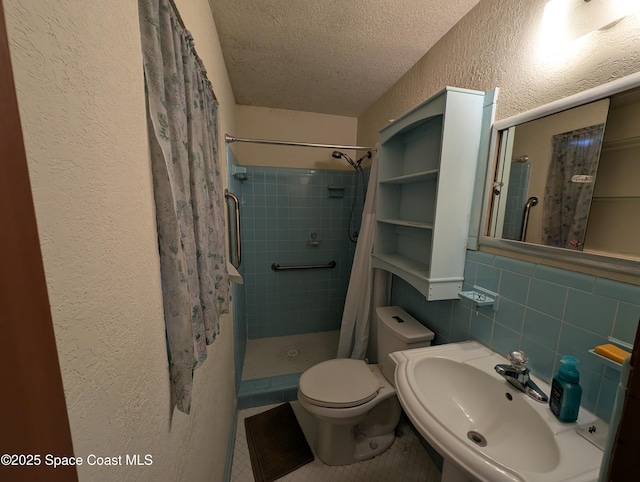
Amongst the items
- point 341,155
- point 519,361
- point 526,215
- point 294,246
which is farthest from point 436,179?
point 294,246

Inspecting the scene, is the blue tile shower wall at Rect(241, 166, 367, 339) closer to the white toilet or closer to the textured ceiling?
the textured ceiling

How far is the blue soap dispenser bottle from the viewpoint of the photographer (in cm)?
69

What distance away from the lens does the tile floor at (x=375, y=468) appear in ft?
4.35

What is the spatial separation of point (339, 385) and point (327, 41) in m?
1.95

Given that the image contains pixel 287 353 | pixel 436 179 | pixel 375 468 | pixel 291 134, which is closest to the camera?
pixel 436 179

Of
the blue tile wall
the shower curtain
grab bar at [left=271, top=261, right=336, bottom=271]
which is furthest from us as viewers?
grab bar at [left=271, top=261, right=336, bottom=271]

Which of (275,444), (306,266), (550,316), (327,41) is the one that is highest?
(327,41)

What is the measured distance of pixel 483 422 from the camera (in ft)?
2.92

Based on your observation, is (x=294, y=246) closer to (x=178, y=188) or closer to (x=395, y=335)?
(x=395, y=335)

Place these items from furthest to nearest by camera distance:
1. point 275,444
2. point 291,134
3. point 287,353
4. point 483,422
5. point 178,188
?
point 291,134 < point 287,353 < point 275,444 < point 483,422 < point 178,188

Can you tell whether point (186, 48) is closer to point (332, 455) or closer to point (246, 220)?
point (246, 220)

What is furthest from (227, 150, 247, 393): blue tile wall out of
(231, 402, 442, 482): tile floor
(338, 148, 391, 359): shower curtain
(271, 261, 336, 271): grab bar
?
(338, 148, 391, 359): shower curtain

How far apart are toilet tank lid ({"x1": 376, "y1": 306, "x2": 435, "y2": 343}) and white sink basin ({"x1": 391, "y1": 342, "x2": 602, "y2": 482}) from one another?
24 cm

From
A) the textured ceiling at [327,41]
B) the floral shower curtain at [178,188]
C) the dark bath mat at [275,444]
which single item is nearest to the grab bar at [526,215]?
the textured ceiling at [327,41]
